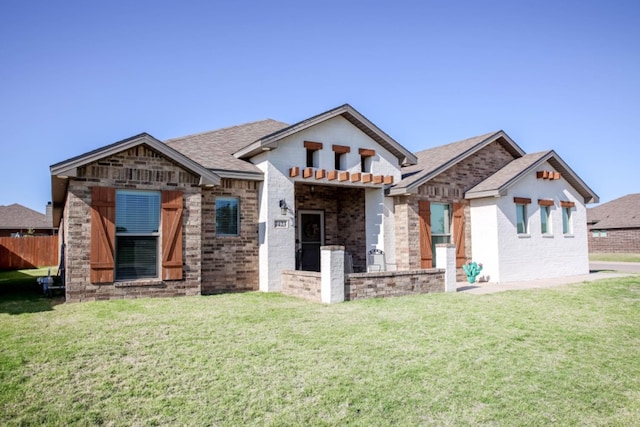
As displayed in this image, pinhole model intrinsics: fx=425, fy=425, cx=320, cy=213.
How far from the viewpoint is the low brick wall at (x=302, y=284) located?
33.7 ft

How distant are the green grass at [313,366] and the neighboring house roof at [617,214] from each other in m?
29.7

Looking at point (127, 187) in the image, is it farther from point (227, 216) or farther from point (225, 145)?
point (225, 145)

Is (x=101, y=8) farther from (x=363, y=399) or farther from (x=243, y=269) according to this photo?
(x=363, y=399)

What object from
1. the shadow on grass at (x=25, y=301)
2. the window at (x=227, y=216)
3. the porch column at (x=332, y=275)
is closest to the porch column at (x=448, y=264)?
the porch column at (x=332, y=275)

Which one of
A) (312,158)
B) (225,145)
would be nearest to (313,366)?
(312,158)

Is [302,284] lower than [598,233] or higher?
lower

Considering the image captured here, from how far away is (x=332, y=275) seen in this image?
977 cm

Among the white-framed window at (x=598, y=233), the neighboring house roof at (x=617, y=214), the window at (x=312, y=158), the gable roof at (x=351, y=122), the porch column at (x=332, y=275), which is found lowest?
the porch column at (x=332, y=275)

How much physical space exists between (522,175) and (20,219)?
38.3m

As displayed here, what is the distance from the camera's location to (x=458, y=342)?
683cm

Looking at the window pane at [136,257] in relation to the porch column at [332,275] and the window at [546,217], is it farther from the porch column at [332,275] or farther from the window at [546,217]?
the window at [546,217]

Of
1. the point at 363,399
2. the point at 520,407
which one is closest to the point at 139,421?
the point at 363,399

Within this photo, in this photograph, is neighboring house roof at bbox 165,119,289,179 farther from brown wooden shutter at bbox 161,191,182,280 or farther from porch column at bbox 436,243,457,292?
porch column at bbox 436,243,457,292

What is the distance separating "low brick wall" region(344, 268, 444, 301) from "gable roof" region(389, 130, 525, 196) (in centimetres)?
330
